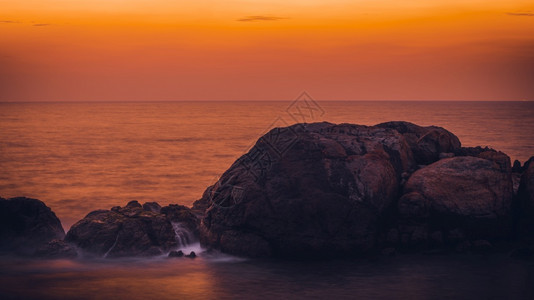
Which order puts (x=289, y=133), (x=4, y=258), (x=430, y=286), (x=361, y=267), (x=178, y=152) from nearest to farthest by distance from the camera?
(x=430, y=286) → (x=361, y=267) → (x=4, y=258) → (x=289, y=133) → (x=178, y=152)

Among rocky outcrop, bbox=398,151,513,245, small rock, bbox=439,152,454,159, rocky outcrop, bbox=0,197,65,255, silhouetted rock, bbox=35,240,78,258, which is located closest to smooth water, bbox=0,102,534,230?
rocky outcrop, bbox=0,197,65,255

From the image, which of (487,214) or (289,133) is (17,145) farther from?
(487,214)

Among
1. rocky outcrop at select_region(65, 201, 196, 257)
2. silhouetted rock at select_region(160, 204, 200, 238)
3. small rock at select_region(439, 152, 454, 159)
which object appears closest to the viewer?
rocky outcrop at select_region(65, 201, 196, 257)

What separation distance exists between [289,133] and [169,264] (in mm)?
6247

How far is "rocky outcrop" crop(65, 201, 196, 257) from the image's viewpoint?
A: 69.4 ft

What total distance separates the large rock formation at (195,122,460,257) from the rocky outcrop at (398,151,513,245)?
2.81 ft

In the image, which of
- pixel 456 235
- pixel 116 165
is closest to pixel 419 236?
pixel 456 235

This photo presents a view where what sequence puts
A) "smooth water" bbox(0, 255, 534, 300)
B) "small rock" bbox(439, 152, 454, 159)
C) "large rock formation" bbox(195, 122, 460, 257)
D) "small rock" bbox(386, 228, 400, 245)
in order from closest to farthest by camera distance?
"smooth water" bbox(0, 255, 534, 300) < "large rock formation" bbox(195, 122, 460, 257) < "small rock" bbox(386, 228, 400, 245) < "small rock" bbox(439, 152, 454, 159)

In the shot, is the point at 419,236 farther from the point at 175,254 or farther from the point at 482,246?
the point at 175,254

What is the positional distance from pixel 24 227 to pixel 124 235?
12.8ft

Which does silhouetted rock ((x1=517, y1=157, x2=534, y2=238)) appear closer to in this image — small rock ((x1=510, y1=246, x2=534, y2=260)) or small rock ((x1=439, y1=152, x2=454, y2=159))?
small rock ((x1=510, y1=246, x2=534, y2=260))

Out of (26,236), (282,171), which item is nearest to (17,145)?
(26,236)

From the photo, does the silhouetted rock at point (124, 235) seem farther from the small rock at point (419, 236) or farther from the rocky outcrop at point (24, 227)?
the small rock at point (419, 236)

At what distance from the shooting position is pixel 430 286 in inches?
723
